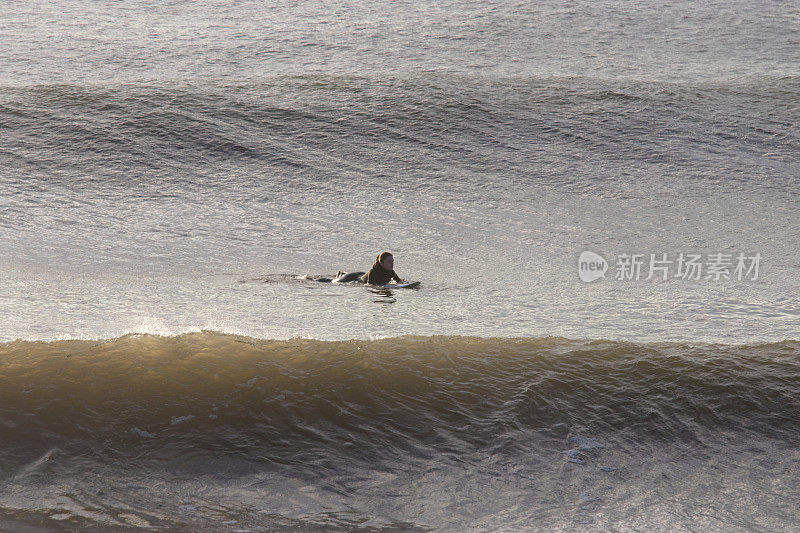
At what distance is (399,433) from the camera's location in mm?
6477

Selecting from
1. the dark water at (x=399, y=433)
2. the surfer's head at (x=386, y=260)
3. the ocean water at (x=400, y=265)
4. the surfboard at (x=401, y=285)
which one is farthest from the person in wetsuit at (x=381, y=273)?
the dark water at (x=399, y=433)

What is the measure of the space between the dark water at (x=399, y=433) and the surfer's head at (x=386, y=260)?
118 inches

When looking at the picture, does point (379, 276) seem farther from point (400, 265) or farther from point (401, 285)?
point (400, 265)

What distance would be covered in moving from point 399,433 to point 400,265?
20.2 feet

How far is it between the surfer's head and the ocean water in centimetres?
58

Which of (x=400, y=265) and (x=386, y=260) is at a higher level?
(x=386, y=260)

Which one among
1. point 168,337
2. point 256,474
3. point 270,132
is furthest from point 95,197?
point 256,474

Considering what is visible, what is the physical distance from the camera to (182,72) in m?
23.6

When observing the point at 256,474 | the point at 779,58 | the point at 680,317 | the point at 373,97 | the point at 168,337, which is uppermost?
the point at 779,58

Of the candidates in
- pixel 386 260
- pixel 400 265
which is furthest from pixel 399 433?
pixel 400 265

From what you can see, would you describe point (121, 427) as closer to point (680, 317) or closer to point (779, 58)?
point (680, 317)

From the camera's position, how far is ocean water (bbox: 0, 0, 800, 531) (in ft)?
18.9

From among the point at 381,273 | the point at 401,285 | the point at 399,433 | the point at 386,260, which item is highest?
the point at 386,260

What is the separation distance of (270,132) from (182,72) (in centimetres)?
533
